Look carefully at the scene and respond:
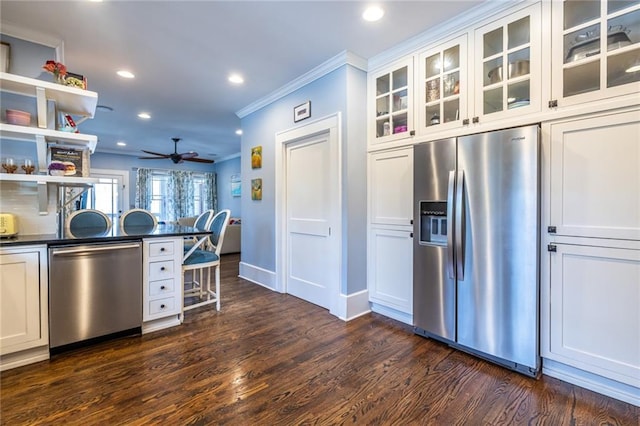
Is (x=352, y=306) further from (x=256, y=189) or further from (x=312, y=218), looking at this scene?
(x=256, y=189)

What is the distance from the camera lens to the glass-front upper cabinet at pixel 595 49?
1.68m

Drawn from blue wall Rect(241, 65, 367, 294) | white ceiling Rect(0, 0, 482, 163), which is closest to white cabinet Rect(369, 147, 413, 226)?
blue wall Rect(241, 65, 367, 294)

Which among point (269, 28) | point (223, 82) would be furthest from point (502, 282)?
point (223, 82)

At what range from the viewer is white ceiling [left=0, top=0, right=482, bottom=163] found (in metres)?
2.23

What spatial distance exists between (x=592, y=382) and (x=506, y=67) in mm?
2207

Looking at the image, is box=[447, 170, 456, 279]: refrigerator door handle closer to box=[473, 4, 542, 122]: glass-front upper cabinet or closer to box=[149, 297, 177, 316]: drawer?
box=[473, 4, 542, 122]: glass-front upper cabinet

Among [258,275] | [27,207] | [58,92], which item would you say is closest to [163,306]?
[27,207]

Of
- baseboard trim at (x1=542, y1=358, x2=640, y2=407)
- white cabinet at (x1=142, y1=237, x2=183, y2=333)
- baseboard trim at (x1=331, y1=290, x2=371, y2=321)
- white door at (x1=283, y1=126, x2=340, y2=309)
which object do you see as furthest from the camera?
white door at (x1=283, y1=126, x2=340, y2=309)

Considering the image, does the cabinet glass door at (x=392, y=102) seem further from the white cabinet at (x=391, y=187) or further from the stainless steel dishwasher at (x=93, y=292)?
the stainless steel dishwasher at (x=93, y=292)

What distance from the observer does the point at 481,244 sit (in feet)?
6.97

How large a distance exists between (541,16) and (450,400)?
260 cm

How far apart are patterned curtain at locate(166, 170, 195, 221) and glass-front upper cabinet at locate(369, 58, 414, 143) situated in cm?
787

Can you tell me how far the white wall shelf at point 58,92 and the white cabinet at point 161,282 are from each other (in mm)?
1364

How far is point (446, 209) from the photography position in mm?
2322
